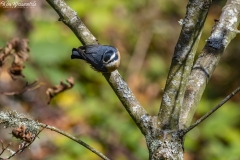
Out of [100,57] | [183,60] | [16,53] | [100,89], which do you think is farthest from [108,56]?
[100,89]

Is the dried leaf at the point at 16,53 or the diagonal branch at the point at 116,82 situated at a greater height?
the diagonal branch at the point at 116,82

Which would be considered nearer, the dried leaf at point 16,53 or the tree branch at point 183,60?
the tree branch at point 183,60

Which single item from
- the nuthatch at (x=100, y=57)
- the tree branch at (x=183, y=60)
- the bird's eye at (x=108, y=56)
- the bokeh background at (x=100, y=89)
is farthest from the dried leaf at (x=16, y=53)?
the bokeh background at (x=100, y=89)

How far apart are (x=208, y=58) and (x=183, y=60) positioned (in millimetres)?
211

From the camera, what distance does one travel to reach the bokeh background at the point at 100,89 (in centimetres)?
355

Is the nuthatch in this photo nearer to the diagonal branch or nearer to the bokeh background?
the diagonal branch

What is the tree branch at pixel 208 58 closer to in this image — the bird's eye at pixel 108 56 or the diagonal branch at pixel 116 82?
the diagonal branch at pixel 116 82

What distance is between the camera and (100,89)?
4.05 meters

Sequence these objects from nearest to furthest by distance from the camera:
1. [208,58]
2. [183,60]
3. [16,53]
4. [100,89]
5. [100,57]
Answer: [183,60] < [208,58] < [16,53] < [100,57] < [100,89]

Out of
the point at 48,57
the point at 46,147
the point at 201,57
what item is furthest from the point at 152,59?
the point at 201,57

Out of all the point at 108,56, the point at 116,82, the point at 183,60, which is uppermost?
the point at 183,60

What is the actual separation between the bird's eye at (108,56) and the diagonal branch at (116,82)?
1.34 feet

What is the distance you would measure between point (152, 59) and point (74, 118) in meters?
1.33

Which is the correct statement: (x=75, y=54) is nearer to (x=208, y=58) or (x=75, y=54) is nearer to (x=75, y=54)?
(x=75, y=54)
